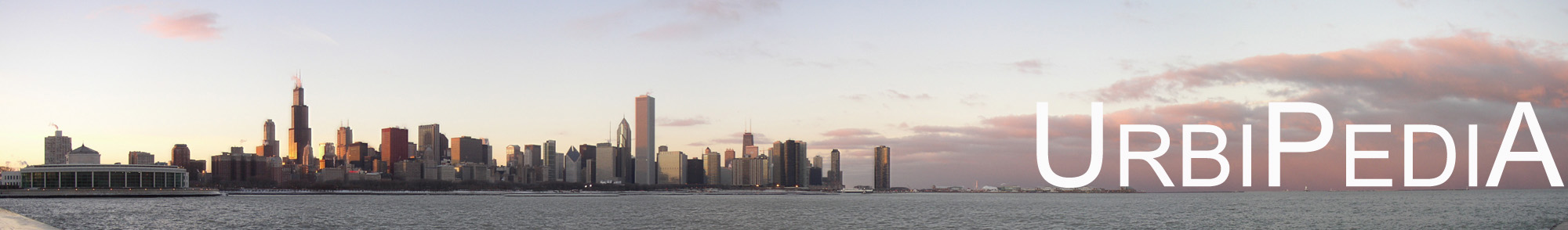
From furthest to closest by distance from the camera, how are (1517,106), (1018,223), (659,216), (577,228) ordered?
(659,216) → (1018,223) → (577,228) → (1517,106)

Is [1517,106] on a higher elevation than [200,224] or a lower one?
higher

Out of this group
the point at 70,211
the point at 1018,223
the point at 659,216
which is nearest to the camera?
the point at 1018,223

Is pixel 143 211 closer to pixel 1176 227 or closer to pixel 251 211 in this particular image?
pixel 251 211

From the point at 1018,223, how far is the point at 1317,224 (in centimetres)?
2630

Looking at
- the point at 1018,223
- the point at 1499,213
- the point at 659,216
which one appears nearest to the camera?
the point at 1018,223

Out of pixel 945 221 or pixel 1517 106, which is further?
pixel 945 221

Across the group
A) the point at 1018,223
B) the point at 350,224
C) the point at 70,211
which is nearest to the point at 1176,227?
the point at 1018,223

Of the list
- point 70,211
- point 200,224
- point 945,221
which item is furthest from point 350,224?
point 70,211

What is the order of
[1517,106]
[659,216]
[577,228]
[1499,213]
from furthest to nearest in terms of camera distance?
[1499,213] < [659,216] < [577,228] < [1517,106]

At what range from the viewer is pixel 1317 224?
9950cm

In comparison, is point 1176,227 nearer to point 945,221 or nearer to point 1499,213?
point 945,221

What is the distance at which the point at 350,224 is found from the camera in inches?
3903

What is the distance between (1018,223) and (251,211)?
3670 inches

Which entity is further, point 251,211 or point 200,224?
point 251,211
